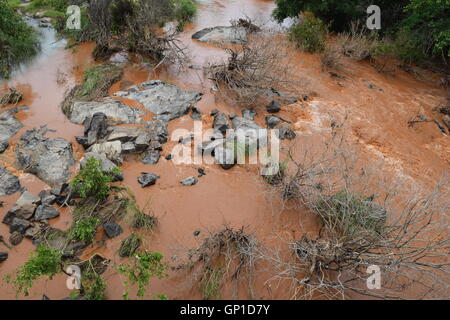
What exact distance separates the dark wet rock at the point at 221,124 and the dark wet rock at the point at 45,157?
2.42m

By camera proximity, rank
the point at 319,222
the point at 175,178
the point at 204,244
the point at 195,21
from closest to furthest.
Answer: the point at 204,244 < the point at 319,222 < the point at 175,178 < the point at 195,21

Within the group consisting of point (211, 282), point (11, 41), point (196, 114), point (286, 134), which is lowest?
point (211, 282)

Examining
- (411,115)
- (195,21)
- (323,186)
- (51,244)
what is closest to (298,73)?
(411,115)

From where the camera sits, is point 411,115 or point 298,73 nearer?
point 411,115

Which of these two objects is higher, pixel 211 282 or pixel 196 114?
pixel 196 114

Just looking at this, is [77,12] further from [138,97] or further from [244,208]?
[244,208]

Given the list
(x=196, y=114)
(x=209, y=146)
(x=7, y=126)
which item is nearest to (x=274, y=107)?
(x=196, y=114)

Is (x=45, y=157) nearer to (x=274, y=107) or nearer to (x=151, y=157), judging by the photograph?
(x=151, y=157)

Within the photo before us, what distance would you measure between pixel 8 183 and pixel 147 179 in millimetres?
1897

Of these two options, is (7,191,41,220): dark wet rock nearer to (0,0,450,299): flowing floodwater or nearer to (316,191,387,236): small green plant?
(0,0,450,299): flowing floodwater

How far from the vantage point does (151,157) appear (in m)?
4.99

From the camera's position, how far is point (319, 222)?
4121mm

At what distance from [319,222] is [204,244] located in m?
1.55

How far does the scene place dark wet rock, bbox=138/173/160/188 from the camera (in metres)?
4.49
